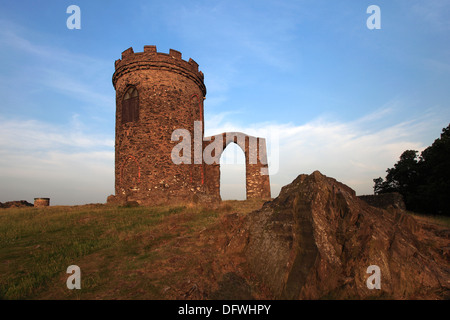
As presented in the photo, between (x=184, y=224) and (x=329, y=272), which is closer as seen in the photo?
(x=329, y=272)

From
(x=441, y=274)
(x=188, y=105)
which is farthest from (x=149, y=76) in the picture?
(x=441, y=274)

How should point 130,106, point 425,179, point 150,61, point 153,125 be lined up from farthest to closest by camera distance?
point 425,179
point 130,106
point 150,61
point 153,125

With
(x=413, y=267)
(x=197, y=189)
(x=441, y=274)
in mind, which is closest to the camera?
(x=413, y=267)

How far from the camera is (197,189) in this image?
56.0ft

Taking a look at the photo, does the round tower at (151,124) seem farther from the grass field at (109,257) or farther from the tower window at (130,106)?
the grass field at (109,257)

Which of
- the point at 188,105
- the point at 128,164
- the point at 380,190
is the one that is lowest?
the point at 380,190

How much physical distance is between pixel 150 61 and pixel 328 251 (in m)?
15.9

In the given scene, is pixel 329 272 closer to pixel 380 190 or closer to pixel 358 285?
pixel 358 285

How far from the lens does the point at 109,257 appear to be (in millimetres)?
5598

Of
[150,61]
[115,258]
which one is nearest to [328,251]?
[115,258]

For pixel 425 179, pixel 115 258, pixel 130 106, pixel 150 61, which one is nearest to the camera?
pixel 115 258

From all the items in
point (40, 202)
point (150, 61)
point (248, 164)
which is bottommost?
point (40, 202)

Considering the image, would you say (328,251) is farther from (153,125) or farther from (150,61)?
(150,61)

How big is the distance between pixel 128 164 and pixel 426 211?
906 inches
